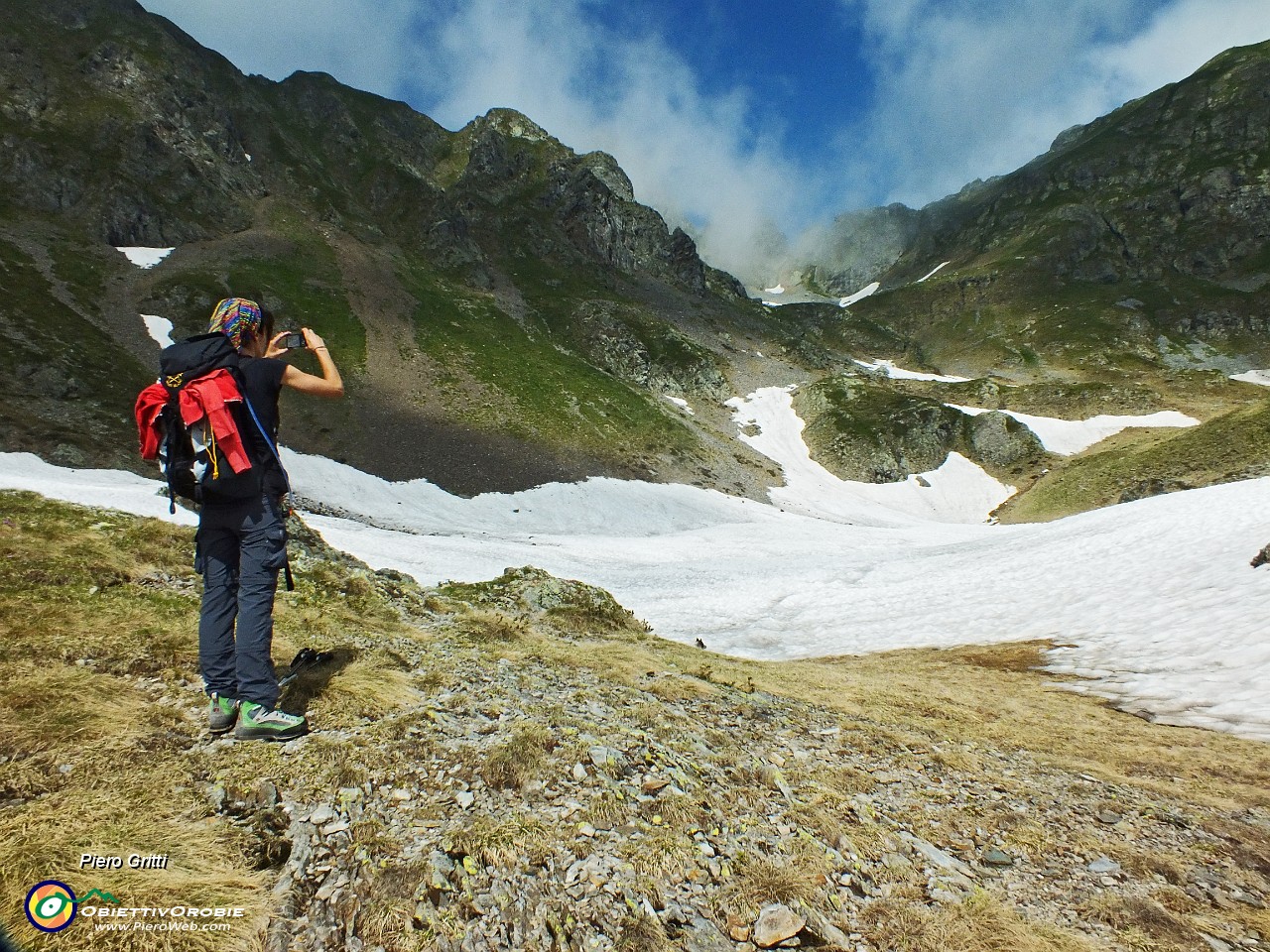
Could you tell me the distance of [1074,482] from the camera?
64500 mm

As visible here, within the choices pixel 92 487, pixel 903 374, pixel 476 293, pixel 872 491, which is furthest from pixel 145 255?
pixel 903 374

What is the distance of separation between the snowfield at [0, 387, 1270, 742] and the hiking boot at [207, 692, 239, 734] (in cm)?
1658

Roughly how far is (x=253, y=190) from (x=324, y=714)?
132 m

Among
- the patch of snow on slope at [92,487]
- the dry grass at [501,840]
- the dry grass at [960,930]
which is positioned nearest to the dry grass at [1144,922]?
the dry grass at [960,930]

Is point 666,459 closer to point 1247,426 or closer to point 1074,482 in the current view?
point 1074,482

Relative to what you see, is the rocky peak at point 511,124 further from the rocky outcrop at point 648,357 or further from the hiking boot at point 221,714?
the hiking boot at point 221,714

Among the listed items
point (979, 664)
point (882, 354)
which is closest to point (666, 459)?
point (979, 664)

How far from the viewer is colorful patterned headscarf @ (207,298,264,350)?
5.62 m

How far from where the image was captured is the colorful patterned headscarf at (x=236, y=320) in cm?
562

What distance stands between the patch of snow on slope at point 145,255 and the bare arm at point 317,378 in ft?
319

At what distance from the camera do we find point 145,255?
258ft

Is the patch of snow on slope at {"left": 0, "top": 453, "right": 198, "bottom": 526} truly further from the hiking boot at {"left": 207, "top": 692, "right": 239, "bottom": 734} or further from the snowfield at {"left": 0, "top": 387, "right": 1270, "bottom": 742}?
the hiking boot at {"left": 207, "top": 692, "right": 239, "bottom": 734}

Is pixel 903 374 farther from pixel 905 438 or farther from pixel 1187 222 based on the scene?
pixel 1187 222

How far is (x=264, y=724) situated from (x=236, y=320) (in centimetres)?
394
